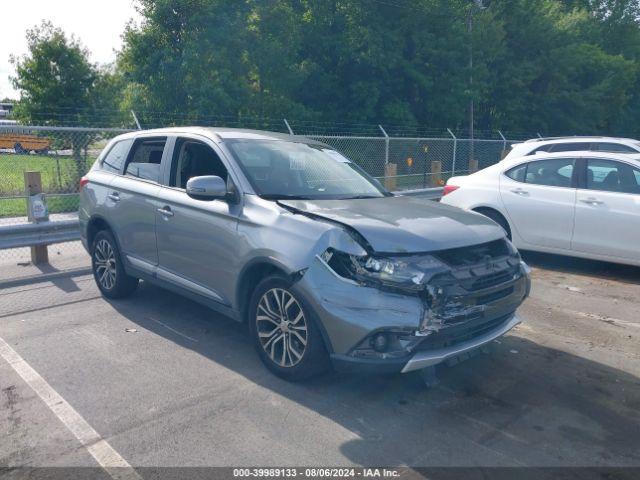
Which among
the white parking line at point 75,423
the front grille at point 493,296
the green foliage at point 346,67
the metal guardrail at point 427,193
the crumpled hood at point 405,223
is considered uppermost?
the green foliage at point 346,67

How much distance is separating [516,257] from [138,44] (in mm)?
15408

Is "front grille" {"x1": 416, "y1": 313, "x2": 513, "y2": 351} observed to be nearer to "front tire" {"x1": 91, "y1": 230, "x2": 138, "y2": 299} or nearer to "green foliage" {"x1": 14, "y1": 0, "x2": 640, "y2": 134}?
"front tire" {"x1": 91, "y1": 230, "x2": 138, "y2": 299}

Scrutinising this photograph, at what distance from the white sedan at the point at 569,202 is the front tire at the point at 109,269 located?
16.6 feet

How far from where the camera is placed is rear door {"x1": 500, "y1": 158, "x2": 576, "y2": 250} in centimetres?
766

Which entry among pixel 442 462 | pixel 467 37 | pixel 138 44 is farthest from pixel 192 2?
pixel 442 462

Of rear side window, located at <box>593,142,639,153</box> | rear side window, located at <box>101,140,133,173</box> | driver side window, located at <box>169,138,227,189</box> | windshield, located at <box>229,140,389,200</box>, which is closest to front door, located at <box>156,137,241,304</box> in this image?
driver side window, located at <box>169,138,227,189</box>

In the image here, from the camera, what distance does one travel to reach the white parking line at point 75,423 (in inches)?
125

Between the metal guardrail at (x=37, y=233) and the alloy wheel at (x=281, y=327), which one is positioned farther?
the metal guardrail at (x=37, y=233)

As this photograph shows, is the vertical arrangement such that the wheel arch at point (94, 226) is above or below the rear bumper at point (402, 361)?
above

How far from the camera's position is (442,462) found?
3273 millimetres

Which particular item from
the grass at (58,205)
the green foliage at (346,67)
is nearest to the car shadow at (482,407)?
the grass at (58,205)

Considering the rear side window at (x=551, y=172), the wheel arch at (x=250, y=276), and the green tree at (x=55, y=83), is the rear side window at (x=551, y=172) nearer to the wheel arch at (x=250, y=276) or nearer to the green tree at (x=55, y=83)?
the wheel arch at (x=250, y=276)

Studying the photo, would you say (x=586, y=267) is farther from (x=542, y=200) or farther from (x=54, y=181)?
(x=54, y=181)

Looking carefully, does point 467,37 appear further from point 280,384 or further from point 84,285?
point 280,384
